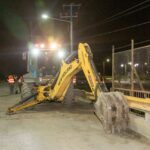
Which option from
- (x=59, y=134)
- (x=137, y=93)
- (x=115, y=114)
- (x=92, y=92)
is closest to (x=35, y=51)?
(x=92, y=92)

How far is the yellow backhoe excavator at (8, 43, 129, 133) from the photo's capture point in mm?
9273

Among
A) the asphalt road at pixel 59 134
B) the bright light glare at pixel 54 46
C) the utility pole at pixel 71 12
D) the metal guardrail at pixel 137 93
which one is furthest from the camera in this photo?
the utility pole at pixel 71 12

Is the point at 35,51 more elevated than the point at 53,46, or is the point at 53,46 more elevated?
the point at 53,46

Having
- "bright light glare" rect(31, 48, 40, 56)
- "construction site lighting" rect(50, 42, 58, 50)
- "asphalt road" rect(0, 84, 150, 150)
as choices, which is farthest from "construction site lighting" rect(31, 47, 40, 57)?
"asphalt road" rect(0, 84, 150, 150)

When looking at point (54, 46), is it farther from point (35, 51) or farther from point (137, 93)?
point (137, 93)

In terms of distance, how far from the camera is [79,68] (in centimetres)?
1236

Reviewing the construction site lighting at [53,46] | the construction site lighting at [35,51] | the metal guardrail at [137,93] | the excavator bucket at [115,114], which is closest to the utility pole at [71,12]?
the construction site lighting at [35,51]

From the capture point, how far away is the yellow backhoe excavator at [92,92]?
927 cm

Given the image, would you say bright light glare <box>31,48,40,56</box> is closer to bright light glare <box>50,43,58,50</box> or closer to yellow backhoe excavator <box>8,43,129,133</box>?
bright light glare <box>50,43,58,50</box>

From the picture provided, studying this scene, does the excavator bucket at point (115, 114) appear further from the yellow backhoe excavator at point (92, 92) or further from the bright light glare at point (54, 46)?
the bright light glare at point (54, 46)

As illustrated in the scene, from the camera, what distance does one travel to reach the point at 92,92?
1155 centimetres

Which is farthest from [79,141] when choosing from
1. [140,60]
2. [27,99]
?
[27,99]

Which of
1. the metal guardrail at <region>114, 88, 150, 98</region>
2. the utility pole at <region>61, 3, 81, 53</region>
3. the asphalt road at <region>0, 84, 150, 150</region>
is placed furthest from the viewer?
the utility pole at <region>61, 3, 81, 53</region>

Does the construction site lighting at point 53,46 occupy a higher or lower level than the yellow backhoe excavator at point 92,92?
higher
